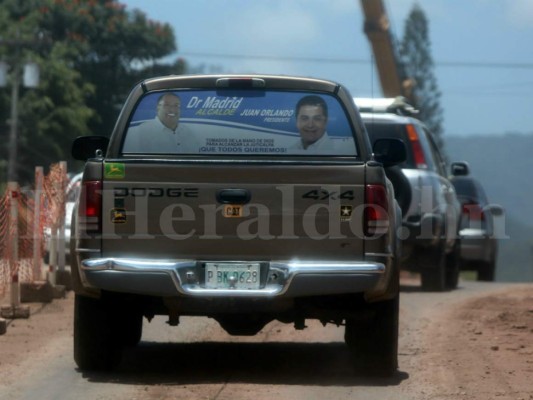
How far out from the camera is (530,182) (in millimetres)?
103312

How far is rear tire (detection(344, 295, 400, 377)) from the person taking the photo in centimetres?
962

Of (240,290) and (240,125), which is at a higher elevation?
(240,125)

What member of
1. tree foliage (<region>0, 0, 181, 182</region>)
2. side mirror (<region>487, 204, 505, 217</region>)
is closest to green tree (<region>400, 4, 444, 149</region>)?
tree foliage (<region>0, 0, 181, 182</region>)

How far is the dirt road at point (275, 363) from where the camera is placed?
904cm

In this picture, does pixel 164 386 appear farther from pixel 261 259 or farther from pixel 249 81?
pixel 249 81

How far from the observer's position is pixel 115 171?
9.13 m

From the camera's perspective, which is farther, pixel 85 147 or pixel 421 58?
pixel 421 58

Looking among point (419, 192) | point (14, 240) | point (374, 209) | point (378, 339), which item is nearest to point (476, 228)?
point (419, 192)

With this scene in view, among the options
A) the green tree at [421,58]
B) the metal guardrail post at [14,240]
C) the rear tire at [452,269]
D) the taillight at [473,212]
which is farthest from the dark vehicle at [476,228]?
the green tree at [421,58]

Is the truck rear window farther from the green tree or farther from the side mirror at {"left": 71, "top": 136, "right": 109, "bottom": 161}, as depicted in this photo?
the green tree

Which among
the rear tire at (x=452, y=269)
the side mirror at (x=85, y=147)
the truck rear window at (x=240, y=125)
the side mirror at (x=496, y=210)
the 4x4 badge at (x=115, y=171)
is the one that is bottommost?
the rear tire at (x=452, y=269)

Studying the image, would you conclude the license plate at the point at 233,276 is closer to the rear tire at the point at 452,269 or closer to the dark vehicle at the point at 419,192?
the dark vehicle at the point at 419,192

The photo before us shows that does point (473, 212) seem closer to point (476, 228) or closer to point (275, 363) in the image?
point (476, 228)

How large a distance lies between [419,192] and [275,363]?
255 inches
